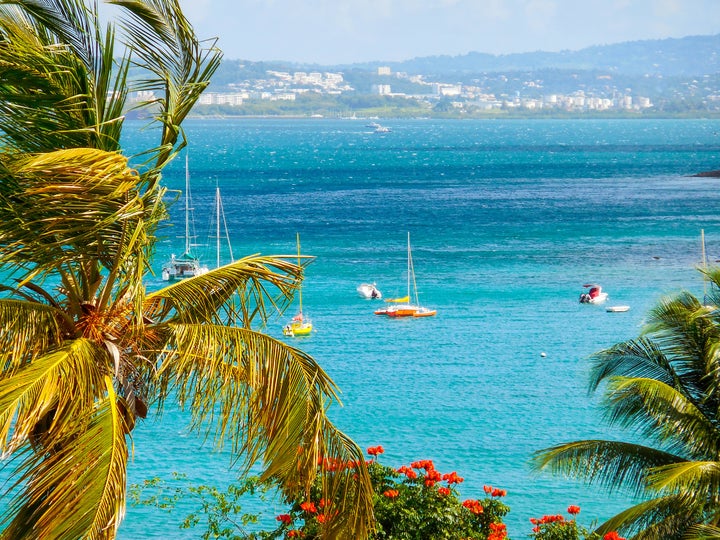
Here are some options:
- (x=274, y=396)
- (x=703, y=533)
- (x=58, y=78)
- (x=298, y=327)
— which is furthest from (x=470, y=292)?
(x=58, y=78)

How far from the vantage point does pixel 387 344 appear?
41.6 m

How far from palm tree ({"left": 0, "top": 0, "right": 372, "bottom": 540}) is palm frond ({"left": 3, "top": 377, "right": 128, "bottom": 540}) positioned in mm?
12

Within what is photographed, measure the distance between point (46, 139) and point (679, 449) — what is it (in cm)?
829

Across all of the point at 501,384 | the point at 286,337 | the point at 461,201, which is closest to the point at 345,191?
the point at 461,201

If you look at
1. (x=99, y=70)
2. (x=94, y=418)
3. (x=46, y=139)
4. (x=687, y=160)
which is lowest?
Result: (x=687, y=160)

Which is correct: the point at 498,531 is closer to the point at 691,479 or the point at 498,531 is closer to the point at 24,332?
the point at 691,479

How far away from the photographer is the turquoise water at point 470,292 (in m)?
28.7

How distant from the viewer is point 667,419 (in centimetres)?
1113

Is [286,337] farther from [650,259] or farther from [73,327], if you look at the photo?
[73,327]

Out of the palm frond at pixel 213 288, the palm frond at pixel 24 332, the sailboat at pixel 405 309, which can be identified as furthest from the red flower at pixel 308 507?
the sailboat at pixel 405 309

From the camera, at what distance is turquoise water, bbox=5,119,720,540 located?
94.3 ft

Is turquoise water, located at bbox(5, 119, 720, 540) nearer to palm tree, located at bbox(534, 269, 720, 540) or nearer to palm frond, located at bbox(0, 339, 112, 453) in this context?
palm tree, located at bbox(534, 269, 720, 540)

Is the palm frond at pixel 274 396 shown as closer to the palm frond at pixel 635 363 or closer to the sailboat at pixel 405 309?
the palm frond at pixel 635 363

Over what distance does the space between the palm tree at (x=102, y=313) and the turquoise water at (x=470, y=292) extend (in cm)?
1622
